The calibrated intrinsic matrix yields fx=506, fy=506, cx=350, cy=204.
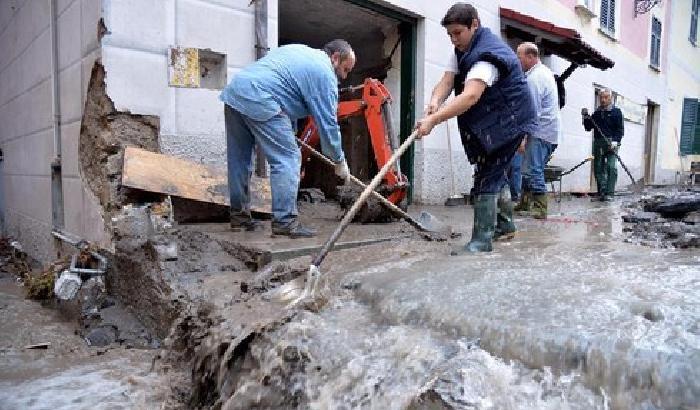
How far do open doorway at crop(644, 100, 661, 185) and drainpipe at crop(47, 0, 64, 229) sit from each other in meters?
14.7

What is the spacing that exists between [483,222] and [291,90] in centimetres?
149

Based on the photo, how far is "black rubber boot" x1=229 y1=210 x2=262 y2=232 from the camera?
11.7 ft

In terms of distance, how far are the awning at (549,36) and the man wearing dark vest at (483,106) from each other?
494cm

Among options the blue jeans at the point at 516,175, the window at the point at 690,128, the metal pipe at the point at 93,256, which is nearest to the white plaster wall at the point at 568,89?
the window at the point at 690,128

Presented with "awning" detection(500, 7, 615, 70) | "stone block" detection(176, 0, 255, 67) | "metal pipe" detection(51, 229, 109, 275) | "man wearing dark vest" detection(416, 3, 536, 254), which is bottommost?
"metal pipe" detection(51, 229, 109, 275)

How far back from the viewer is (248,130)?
11.7 feet

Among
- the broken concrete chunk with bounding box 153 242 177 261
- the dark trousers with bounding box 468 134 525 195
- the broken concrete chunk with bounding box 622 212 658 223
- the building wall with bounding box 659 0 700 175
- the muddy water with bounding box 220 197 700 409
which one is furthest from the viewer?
the building wall with bounding box 659 0 700 175

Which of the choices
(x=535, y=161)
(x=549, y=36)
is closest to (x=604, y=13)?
(x=549, y=36)

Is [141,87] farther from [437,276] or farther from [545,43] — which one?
[545,43]

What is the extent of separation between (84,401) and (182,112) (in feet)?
7.99

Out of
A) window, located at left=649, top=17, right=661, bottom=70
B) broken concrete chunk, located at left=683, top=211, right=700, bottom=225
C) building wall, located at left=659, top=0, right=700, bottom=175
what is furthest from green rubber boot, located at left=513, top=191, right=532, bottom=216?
building wall, located at left=659, top=0, right=700, bottom=175

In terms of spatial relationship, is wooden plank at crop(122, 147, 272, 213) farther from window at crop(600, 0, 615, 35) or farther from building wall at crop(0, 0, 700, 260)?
window at crop(600, 0, 615, 35)

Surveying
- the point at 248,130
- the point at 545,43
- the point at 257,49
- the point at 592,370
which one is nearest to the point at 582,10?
the point at 545,43

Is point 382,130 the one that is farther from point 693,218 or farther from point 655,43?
point 655,43
